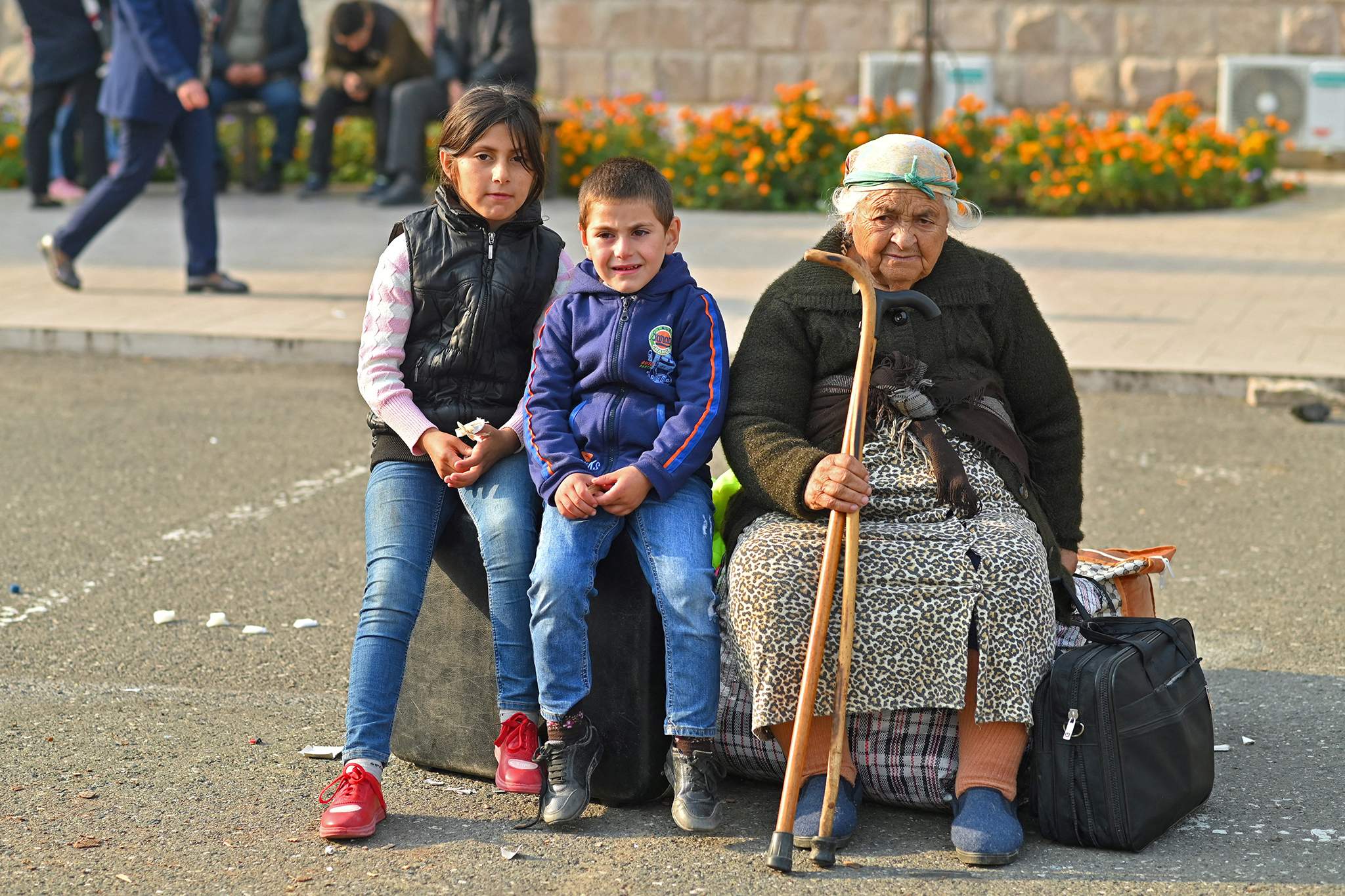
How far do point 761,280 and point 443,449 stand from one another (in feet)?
20.5

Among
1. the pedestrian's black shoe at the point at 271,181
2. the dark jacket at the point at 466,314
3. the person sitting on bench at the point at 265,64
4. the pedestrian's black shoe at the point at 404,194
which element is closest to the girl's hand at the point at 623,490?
the dark jacket at the point at 466,314

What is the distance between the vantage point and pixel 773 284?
3992 millimetres

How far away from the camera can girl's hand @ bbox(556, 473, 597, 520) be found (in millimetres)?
3621

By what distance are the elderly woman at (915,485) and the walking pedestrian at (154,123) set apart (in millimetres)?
5983

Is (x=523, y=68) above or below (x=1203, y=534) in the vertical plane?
above

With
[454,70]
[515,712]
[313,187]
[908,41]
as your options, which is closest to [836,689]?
[515,712]

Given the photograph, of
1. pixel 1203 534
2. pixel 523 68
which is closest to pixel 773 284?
pixel 1203 534

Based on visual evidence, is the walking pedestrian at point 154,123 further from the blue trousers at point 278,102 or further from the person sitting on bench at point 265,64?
the blue trousers at point 278,102

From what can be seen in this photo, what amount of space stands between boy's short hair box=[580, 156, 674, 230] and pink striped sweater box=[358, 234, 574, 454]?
0.74 ft

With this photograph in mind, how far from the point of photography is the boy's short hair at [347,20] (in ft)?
45.3

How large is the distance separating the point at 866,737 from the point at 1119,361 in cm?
481

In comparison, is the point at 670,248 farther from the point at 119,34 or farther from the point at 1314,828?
the point at 119,34

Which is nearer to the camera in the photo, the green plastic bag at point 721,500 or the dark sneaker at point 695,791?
the dark sneaker at point 695,791

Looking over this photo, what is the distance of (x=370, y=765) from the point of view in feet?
11.9
